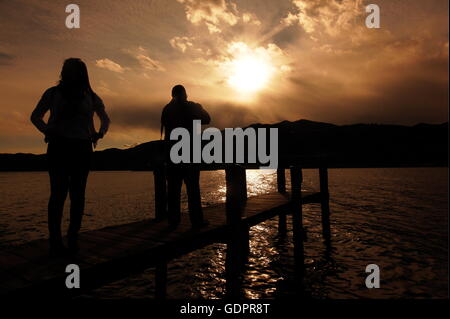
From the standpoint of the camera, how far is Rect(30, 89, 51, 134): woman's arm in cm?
359

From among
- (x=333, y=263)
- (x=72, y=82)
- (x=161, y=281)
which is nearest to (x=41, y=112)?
(x=72, y=82)

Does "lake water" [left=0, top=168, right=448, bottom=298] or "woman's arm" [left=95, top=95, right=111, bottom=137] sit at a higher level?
"woman's arm" [left=95, top=95, right=111, bottom=137]

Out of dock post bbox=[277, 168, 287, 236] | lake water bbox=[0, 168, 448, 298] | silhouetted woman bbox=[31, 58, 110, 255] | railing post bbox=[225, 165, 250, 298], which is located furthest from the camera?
dock post bbox=[277, 168, 287, 236]

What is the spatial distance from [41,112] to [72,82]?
55 cm

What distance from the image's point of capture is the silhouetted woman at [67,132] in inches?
141

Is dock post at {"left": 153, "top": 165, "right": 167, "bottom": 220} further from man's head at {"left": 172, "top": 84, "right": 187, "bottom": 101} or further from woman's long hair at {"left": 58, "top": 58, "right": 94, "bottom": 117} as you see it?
woman's long hair at {"left": 58, "top": 58, "right": 94, "bottom": 117}

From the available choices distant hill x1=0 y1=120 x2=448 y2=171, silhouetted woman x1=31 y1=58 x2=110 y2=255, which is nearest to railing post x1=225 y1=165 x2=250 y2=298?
silhouetted woman x1=31 y1=58 x2=110 y2=255

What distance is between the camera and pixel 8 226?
62.3 feet

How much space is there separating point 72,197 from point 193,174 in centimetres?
219

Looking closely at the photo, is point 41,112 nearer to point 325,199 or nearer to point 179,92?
point 179,92

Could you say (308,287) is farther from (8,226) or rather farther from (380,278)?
(8,226)

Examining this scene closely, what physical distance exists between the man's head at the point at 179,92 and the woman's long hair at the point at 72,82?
1827 mm

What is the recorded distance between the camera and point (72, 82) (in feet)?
12.0

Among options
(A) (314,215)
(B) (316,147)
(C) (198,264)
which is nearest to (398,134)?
(B) (316,147)
